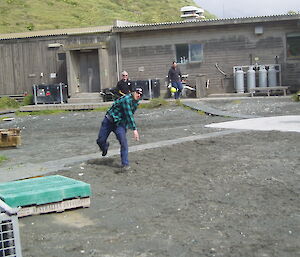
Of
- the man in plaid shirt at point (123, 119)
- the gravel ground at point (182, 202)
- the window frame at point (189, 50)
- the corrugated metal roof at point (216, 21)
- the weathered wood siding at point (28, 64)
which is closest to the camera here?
the gravel ground at point (182, 202)

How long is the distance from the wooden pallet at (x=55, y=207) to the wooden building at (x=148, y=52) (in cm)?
2017

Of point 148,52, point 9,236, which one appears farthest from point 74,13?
point 9,236

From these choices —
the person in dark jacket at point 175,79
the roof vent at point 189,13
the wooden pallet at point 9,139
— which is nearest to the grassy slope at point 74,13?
the roof vent at point 189,13

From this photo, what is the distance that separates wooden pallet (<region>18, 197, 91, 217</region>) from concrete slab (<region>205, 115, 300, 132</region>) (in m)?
7.77

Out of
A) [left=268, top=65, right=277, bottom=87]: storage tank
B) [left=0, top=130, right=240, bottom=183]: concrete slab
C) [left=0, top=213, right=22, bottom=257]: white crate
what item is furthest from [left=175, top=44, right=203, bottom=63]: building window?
[left=0, top=213, right=22, bottom=257]: white crate

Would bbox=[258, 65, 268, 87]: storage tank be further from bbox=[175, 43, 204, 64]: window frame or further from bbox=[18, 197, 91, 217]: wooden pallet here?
bbox=[18, 197, 91, 217]: wooden pallet

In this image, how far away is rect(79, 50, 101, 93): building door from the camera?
2998 centimetres

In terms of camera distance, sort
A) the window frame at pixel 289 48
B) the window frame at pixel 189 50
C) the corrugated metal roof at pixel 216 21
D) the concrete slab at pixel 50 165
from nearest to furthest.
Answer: the concrete slab at pixel 50 165
the corrugated metal roof at pixel 216 21
the window frame at pixel 289 48
the window frame at pixel 189 50

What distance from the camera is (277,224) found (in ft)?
22.5

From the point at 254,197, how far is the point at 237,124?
8.31 m

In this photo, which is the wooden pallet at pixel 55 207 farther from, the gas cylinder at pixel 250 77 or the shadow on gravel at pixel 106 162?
the gas cylinder at pixel 250 77

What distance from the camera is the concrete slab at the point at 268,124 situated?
14977 millimetres

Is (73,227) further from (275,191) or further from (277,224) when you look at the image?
(275,191)

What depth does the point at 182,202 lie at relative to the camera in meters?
8.18
